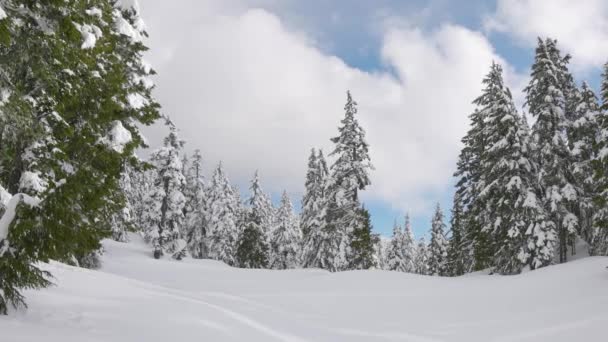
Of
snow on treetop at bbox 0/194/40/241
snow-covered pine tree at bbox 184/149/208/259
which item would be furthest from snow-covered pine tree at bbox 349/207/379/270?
snow on treetop at bbox 0/194/40/241

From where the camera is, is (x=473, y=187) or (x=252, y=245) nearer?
(x=473, y=187)

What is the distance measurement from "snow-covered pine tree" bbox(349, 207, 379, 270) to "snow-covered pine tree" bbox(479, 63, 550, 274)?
10.7 metres

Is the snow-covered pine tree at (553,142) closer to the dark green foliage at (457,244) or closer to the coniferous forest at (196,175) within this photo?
the coniferous forest at (196,175)

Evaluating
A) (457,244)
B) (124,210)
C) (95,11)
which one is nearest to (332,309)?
(124,210)

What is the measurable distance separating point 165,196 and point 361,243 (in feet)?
63.1

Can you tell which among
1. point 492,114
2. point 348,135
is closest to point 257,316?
point 492,114

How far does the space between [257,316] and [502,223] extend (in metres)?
19.6

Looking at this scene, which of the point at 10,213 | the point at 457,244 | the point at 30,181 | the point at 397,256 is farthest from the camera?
the point at 397,256

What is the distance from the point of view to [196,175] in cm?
5625

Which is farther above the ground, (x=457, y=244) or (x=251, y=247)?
(x=457, y=244)

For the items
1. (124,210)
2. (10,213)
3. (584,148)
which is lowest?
(10,213)

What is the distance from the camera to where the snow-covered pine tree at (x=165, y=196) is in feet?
131

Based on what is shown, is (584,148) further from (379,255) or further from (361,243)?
(379,255)

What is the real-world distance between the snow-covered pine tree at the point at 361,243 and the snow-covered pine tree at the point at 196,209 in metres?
25.6
